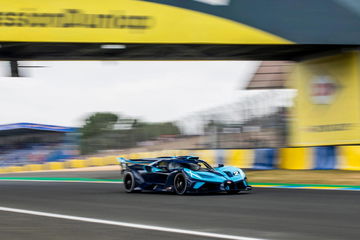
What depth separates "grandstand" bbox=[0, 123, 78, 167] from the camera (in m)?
43.6

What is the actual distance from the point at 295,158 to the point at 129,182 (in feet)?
25.6

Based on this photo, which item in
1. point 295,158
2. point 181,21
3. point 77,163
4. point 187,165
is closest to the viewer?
point 187,165

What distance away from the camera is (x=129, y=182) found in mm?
13633

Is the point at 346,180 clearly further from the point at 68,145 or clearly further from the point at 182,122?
the point at 68,145

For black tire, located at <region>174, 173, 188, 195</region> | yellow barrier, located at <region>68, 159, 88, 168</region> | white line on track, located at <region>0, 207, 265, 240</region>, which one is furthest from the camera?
yellow barrier, located at <region>68, 159, 88, 168</region>

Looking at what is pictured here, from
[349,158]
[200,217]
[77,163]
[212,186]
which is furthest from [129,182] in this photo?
[77,163]

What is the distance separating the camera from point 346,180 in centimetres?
1583

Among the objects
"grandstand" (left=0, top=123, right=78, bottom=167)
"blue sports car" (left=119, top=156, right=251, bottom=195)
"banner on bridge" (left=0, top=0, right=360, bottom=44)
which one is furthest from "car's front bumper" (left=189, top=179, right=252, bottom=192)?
"grandstand" (left=0, top=123, right=78, bottom=167)

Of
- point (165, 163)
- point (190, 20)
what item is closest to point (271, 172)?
point (190, 20)

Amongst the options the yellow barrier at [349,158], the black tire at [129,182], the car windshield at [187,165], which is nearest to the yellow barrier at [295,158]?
the yellow barrier at [349,158]

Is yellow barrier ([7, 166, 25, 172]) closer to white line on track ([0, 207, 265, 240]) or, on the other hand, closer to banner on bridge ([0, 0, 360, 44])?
banner on bridge ([0, 0, 360, 44])

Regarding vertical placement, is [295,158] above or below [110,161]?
above

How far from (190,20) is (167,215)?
10.5 metres

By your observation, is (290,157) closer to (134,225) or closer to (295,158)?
(295,158)
